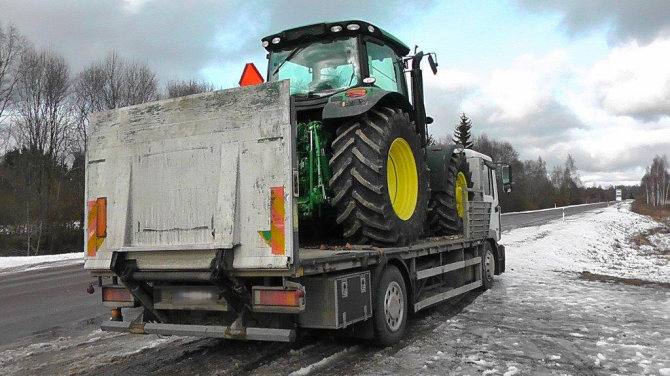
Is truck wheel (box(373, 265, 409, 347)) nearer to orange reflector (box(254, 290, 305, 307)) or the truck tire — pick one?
orange reflector (box(254, 290, 305, 307))

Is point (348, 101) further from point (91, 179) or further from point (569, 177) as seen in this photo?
point (569, 177)

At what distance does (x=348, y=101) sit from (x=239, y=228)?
216 centimetres

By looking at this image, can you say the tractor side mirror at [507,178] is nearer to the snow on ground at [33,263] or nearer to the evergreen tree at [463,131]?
the snow on ground at [33,263]

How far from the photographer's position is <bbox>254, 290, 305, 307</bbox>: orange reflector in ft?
13.5

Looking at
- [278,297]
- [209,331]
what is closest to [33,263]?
[209,331]

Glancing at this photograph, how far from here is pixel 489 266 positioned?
32.1 ft

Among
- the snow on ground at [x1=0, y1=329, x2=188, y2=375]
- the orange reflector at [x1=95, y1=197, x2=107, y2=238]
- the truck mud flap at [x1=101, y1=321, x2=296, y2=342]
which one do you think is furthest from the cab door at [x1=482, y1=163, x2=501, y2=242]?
the orange reflector at [x1=95, y1=197, x2=107, y2=238]

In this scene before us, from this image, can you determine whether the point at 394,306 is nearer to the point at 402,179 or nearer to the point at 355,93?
the point at 402,179

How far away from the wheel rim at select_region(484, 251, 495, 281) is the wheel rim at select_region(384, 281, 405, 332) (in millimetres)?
4060

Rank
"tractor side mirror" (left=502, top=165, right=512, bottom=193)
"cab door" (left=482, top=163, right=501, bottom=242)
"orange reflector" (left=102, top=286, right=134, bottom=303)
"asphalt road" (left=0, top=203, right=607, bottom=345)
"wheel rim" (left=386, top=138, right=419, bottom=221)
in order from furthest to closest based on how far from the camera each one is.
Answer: "tractor side mirror" (left=502, top=165, right=512, bottom=193) → "cab door" (left=482, top=163, right=501, bottom=242) → "asphalt road" (left=0, top=203, right=607, bottom=345) → "wheel rim" (left=386, top=138, right=419, bottom=221) → "orange reflector" (left=102, top=286, right=134, bottom=303)

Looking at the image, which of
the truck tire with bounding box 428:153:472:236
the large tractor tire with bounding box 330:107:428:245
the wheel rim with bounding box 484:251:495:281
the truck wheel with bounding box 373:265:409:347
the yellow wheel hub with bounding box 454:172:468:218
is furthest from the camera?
the wheel rim with bounding box 484:251:495:281

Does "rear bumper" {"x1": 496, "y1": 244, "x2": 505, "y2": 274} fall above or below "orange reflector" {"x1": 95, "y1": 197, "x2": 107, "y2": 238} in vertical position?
below

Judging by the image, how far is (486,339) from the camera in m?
5.97

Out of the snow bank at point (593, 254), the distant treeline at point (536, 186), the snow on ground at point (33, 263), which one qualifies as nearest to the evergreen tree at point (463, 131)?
the distant treeline at point (536, 186)
